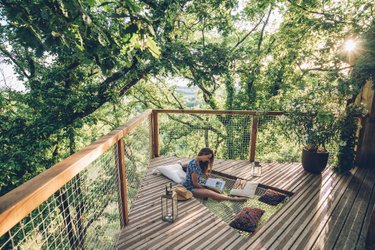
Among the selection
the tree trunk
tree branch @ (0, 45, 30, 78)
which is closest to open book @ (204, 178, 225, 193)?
the tree trunk

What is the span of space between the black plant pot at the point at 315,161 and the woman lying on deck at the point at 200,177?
1.59 metres

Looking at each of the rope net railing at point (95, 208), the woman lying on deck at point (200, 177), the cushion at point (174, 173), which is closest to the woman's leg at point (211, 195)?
the woman lying on deck at point (200, 177)

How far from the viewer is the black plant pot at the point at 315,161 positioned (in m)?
4.04

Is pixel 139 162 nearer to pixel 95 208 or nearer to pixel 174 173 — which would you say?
pixel 174 173

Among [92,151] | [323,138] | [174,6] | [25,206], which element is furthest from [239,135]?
[25,206]

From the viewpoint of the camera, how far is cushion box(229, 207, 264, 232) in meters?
2.70

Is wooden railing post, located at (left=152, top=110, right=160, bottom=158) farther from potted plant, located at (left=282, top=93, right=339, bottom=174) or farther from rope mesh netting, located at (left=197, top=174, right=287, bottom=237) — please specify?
potted plant, located at (left=282, top=93, right=339, bottom=174)

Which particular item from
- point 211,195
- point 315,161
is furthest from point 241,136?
point 211,195

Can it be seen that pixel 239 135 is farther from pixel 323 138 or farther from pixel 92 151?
pixel 92 151

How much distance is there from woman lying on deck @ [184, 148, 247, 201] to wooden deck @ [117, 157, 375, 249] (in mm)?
252

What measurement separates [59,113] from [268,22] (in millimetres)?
9457

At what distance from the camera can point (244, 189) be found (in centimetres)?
361

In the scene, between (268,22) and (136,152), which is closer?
(136,152)

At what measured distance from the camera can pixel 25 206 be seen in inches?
33.5
